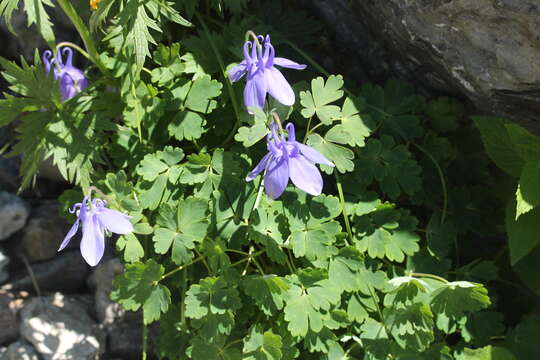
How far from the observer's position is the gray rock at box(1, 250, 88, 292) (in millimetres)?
3115

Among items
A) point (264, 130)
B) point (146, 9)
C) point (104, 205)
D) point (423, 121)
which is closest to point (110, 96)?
point (146, 9)

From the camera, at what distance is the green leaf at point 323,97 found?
2.29 metres

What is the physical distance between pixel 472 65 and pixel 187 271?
1.38 meters

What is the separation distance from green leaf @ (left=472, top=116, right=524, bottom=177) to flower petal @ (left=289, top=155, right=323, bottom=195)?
33.1 inches

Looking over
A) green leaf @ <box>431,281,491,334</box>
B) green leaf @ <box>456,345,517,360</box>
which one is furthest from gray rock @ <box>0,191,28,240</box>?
green leaf @ <box>456,345,517,360</box>

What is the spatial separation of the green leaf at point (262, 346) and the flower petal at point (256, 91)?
81cm

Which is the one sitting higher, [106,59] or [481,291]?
[106,59]

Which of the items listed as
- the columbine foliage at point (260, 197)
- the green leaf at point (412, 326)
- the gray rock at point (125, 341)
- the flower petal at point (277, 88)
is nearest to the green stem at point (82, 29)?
the columbine foliage at point (260, 197)

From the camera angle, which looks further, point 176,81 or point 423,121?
point 423,121

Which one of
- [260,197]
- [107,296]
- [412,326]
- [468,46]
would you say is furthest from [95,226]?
[468,46]

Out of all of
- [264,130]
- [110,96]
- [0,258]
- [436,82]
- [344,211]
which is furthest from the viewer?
[0,258]

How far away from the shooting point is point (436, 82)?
107 inches

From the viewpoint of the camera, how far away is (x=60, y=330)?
9.37 feet

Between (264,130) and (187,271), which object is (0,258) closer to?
(187,271)
